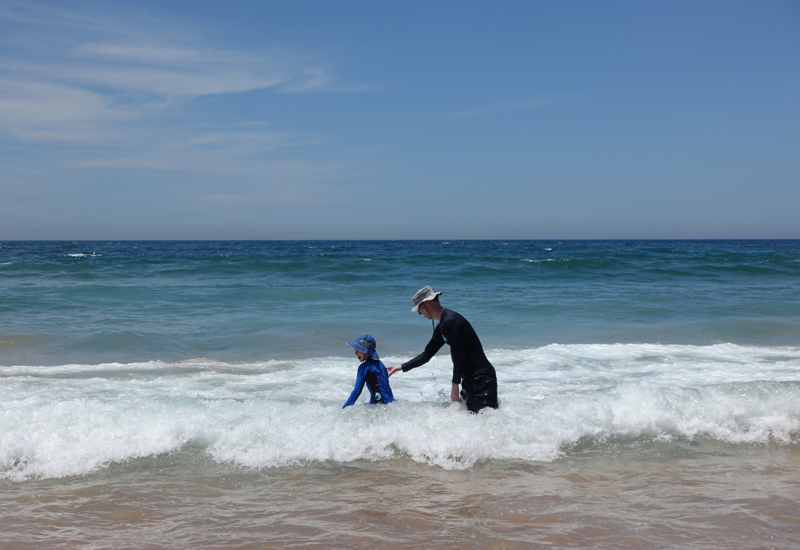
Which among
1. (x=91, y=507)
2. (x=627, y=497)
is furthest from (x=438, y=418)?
(x=91, y=507)

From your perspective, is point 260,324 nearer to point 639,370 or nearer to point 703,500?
point 639,370

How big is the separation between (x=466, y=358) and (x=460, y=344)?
0.52 ft

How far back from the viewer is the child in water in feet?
17.0

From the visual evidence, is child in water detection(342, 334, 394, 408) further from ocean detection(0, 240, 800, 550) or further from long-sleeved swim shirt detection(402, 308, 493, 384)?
long-sleeved swim shirt detection(402, 308, 493, 384)

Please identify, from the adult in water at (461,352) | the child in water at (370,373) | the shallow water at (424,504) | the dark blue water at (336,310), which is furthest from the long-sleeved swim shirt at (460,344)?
the dark blue water at (336,310)

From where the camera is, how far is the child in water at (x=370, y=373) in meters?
5.18

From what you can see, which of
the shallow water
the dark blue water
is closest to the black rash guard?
the shallow water

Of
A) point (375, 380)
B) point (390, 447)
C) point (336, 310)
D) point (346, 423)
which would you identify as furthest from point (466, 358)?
point (336, 310)

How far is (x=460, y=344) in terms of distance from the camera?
5.04 meters

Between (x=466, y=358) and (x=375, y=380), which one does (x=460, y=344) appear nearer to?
(x=466, y=358)

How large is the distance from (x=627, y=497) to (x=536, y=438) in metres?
1.15

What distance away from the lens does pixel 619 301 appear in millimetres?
16891

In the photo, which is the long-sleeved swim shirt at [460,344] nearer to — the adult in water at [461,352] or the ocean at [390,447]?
the adult in water at [461,352]

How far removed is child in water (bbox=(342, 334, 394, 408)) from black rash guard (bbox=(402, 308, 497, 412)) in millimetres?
264
